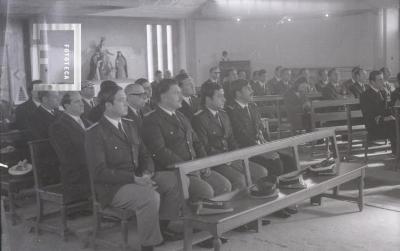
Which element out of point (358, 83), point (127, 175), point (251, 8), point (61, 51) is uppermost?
point (251, 8)

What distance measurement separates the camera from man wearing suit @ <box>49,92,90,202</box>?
386cm

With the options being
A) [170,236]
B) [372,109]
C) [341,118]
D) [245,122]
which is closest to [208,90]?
[245,122]

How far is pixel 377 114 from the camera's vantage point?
5.97m

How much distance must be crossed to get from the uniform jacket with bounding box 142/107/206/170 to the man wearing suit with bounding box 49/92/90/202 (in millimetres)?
628

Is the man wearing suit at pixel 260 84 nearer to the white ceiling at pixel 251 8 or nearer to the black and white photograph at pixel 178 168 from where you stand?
the black and white photograph at pixel 178 168

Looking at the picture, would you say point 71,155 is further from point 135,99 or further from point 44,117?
point 44,117

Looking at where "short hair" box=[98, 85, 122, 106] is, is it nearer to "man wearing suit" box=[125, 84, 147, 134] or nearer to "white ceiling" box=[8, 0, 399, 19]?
"man wearing suit" box=[125, 84, 147, 134]

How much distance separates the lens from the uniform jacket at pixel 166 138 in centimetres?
374

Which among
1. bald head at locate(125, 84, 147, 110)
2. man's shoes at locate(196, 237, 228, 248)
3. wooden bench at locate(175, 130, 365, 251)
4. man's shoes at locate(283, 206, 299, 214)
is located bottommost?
man's shoes at locate(196, 237, 228, 248)

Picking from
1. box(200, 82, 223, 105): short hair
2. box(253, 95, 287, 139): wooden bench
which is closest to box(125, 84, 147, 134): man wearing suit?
box(200, 82, 223, 105): short hair

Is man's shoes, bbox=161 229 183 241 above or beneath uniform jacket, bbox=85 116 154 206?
beneath

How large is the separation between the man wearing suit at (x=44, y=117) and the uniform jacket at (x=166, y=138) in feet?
4.52

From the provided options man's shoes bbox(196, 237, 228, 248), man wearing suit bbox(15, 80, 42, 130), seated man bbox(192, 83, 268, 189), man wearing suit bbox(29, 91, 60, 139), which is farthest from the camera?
man wearing suit bbox(15, 80, 42, 130)

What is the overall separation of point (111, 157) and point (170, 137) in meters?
0.55
